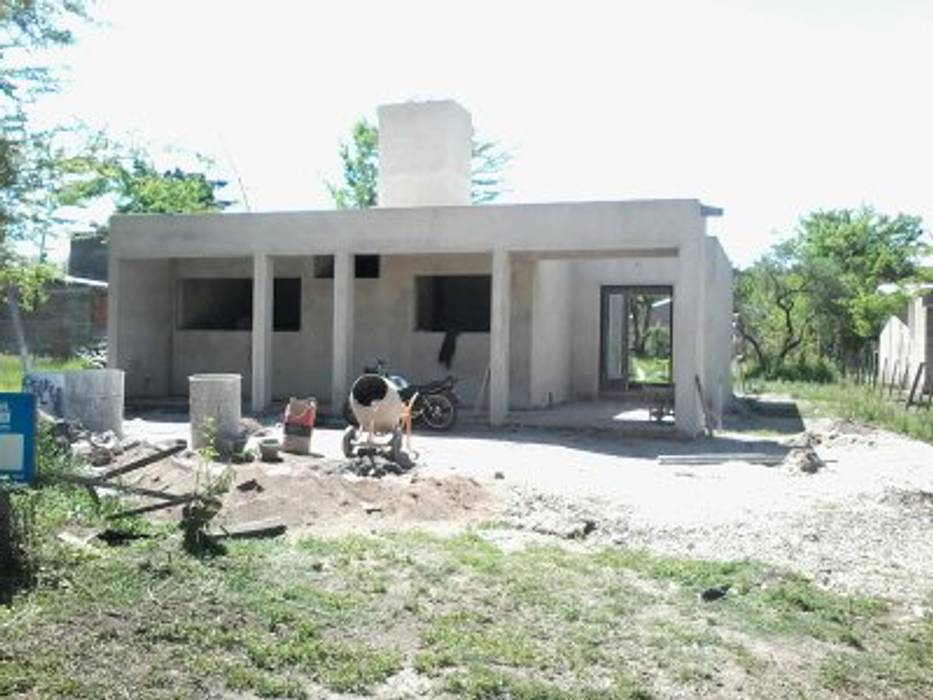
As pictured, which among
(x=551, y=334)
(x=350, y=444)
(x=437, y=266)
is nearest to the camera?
(x=350, y=444)

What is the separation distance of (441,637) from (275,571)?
1.52 m

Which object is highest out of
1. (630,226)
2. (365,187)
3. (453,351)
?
(365,187)

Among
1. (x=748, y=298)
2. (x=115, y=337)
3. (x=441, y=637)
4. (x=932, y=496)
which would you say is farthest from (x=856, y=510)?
(x=748, y=298)

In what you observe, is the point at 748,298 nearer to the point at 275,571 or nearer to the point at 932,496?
the point at 932,496

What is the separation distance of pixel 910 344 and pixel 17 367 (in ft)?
82.2

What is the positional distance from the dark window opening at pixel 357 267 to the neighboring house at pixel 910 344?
12516mm

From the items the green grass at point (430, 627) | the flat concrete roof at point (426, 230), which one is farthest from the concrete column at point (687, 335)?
the green grass at point (430, 627)

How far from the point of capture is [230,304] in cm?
2080

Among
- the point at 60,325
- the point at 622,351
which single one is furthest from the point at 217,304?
the point at 622,351

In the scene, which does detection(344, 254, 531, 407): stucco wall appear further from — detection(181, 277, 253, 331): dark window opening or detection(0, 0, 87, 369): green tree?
detection(0, 0, 87, 369): green tree

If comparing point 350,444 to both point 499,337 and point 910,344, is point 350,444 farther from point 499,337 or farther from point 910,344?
point 910,344

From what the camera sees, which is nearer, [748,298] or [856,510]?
[856,510]

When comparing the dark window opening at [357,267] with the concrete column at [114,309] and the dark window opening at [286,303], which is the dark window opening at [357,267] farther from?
the concrete column at [114,309]

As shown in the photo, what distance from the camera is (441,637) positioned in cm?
502
